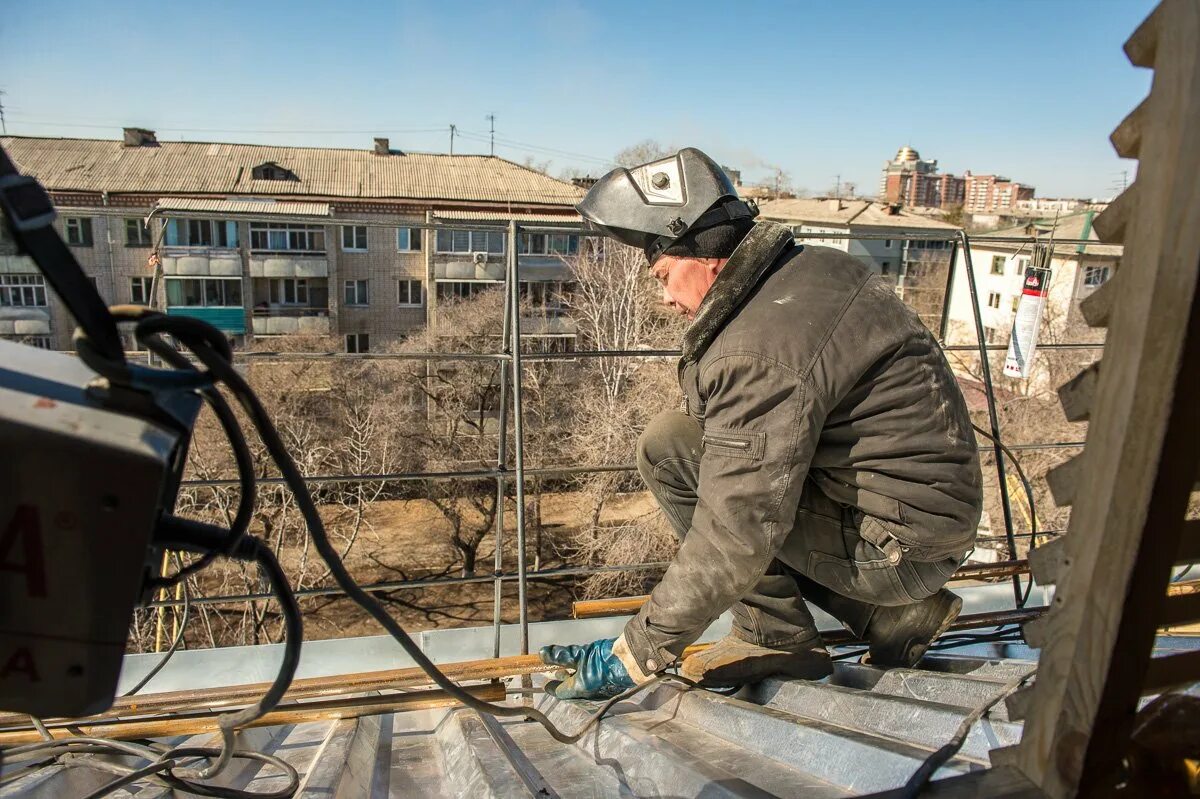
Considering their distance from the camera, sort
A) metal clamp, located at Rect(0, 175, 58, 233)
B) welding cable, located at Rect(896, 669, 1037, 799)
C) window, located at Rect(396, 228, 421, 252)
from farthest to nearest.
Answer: window, located at Rect(396, 228, 421, 252) < welding cable, located at Rect(896, 669, 1037, 799) < metal clamp, located at Rect(0, 175, 58, 233)

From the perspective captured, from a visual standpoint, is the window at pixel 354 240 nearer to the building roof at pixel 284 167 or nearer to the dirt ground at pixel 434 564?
the building roof at pixel 284 167

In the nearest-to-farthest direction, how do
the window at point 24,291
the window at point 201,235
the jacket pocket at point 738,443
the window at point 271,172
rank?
the jacket pocket at point 738,443 → the window at point 24,291 → the window at point 201,235 → the window at point 271,172

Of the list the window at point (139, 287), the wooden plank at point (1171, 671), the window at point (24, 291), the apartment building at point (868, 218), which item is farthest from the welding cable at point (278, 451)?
the apartment building at point (868, 218)

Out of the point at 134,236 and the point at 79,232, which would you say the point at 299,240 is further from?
the point at 79,232

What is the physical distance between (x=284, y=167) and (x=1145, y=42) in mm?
30113

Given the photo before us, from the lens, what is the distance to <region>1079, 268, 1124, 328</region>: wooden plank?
0.91 metres

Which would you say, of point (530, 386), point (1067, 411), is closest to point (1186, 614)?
point (1067, 411)

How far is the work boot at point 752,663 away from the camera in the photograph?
7.45 feet

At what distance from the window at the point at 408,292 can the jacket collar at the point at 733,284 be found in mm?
25331

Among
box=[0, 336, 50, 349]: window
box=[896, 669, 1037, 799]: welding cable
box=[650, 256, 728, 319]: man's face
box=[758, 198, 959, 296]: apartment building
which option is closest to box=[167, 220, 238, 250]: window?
box=[0, 336, 50, 349]: window

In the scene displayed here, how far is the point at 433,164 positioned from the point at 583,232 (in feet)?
92.7

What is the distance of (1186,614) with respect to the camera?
0.99 metres

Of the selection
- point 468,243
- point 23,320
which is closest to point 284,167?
point 468,243

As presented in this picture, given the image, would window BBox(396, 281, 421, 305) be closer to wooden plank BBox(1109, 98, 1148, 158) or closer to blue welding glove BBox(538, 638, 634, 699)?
blue welding glove BBox(538, 638, 634, 699)
